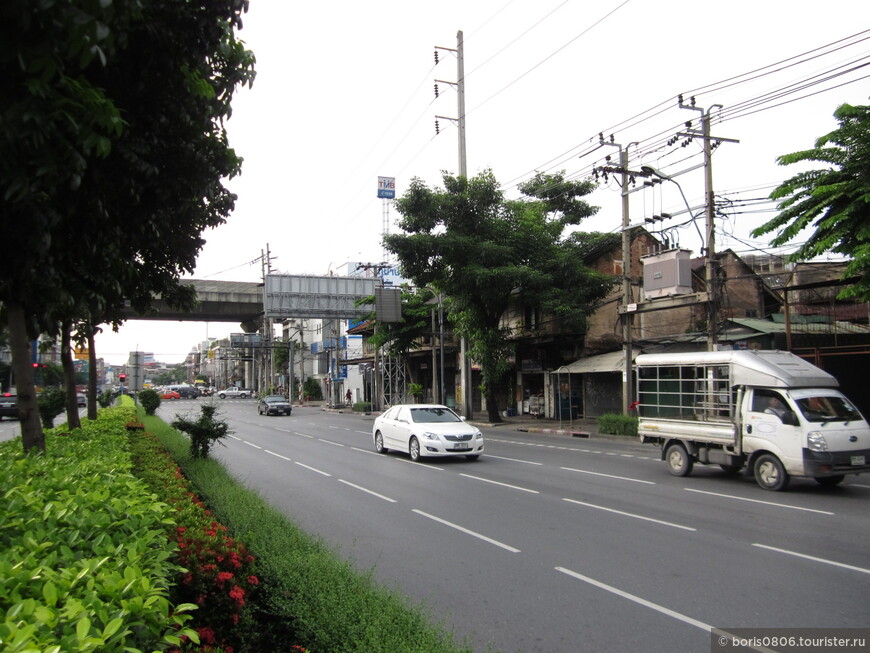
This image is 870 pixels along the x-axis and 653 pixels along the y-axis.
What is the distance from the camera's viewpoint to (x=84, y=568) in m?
2.88

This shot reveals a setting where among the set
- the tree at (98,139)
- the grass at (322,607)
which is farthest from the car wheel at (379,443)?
the grass at (322,607)

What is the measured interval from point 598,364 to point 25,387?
23.7 m

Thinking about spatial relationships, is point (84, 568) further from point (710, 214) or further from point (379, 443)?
point (710, 214)

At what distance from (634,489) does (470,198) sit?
18.2m

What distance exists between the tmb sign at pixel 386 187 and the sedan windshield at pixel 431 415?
2255cm

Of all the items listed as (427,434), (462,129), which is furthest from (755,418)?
(462,129)

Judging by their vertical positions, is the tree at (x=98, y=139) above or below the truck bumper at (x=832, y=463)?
above

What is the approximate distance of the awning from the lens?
2653cm

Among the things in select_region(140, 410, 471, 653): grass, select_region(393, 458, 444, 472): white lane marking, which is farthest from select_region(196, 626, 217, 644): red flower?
select_region(393, 458, 444, 472): white lane marking

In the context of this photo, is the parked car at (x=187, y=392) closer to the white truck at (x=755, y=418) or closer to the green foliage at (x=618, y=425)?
the green foliage at (x=618, y=425)

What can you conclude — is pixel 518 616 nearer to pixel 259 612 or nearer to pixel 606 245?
pixel 259 612

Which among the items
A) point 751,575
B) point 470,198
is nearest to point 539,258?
point 470,198

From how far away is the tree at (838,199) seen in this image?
12.1 m

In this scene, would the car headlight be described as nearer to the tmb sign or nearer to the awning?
the awning
